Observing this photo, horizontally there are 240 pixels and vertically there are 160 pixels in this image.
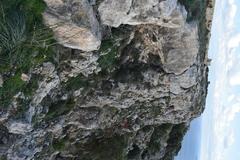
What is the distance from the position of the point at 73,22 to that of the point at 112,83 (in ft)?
7.00

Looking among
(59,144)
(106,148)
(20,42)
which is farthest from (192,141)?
(20,42)

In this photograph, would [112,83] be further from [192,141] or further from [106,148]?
[192,141]

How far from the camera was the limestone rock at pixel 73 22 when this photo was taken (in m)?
6.82

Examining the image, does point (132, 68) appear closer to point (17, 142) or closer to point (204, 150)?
→ point (17, 142)

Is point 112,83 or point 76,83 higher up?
point 76,83

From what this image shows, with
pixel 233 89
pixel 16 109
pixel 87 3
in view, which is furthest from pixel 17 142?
pixel 233 89

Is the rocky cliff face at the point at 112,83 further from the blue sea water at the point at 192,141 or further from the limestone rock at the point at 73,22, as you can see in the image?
the blue sea water at the point at 192,141

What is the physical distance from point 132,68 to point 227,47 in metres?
8.14

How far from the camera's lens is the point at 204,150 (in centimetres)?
1559

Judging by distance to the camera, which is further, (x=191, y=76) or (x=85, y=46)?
(x=191, y=76)

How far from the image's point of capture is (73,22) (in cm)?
691

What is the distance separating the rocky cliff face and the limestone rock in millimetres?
12

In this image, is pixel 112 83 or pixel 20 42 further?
pixel 112 83

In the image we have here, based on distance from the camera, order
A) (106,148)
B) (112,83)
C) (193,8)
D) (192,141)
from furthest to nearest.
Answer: (192,141) < (106,148) < (193,8) < (112,83)
